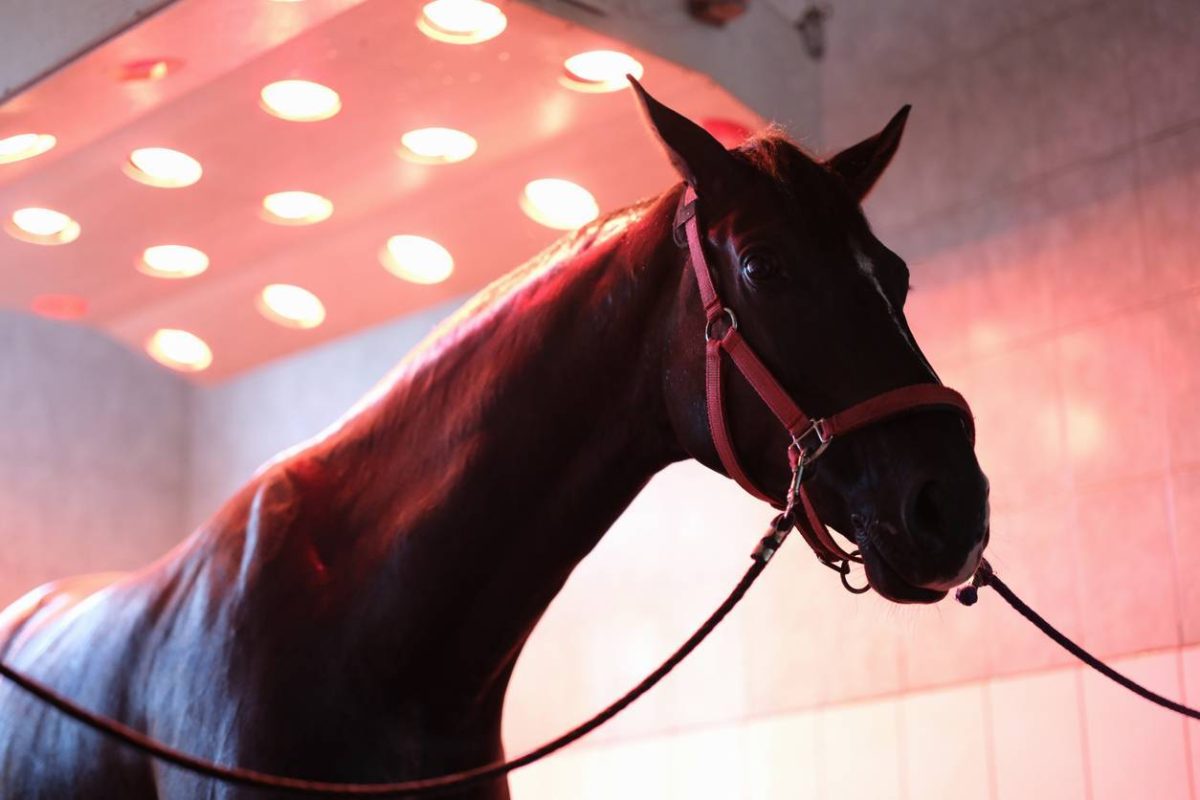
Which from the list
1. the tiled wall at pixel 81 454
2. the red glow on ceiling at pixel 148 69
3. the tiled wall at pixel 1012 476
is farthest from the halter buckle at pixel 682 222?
the tiled wall at pixel 81 454

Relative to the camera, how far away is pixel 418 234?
3.69 meters

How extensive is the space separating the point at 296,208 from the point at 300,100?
57 cm

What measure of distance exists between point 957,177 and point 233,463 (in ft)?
9.45

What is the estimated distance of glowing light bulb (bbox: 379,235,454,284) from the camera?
3.74m

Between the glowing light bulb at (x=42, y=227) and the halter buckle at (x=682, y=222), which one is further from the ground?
the halter buckle at (x=682, y=222)

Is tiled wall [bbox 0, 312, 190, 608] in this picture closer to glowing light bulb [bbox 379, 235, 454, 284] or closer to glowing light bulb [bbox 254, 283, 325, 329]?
glowing light bulb [bbox 254, 283, 325, 329]

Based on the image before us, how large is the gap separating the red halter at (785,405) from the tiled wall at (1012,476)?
145cm

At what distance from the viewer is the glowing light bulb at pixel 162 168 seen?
10.4 ft

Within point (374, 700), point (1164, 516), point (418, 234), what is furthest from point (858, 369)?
point (418, 234)

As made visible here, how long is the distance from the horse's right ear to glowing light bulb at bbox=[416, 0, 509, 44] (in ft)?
3.45

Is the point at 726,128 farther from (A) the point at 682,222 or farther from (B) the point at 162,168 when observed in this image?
(A) the point at 682,222

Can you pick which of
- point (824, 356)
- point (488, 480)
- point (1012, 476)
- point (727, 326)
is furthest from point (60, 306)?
point (824, 356)

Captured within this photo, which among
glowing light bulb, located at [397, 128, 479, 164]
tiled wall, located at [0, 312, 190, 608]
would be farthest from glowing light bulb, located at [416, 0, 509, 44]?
tiled wall, located at [0, 312, 190, 608]

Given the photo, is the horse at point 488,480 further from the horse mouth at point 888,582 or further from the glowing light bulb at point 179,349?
the glowing light bulb at point 179,349
